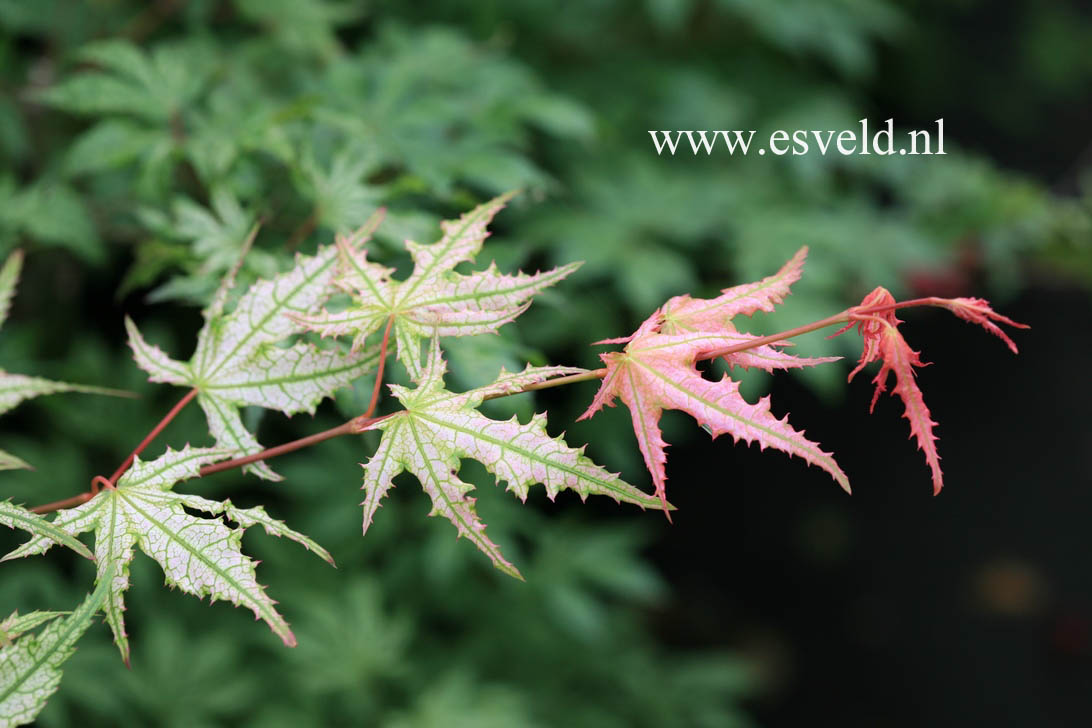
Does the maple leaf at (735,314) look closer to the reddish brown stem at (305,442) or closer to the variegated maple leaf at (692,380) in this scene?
the variegated maple leaf at (692,380)

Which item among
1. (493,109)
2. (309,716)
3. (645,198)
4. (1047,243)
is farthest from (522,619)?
(1047,243)

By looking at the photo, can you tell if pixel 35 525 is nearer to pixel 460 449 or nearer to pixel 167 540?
pixel 167 540

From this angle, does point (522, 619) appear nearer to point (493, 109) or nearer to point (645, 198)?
point (645, 198)

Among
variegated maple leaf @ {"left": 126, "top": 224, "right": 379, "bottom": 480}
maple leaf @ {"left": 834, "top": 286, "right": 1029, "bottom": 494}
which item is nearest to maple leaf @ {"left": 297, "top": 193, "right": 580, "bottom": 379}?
variegated maple leaf @ {"left": 126, "top": 224, "right": 379, "bottom": 480}

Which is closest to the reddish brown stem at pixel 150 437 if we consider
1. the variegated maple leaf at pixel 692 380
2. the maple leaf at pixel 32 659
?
the maple leaf at pixel 32 659

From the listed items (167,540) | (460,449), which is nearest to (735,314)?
(460,449)

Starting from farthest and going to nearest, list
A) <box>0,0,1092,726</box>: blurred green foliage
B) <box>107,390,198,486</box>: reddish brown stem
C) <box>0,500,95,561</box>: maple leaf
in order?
<box>0,0,1092,726</box>: blurred green foliage, <box>107,390,198,486</box>: reddish brown stem, <box>0,500,95,561</box>: maple leaf

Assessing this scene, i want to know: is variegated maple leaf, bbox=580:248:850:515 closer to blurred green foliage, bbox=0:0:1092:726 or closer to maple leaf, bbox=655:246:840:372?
maple leaf, bbox=655:246:840:372
